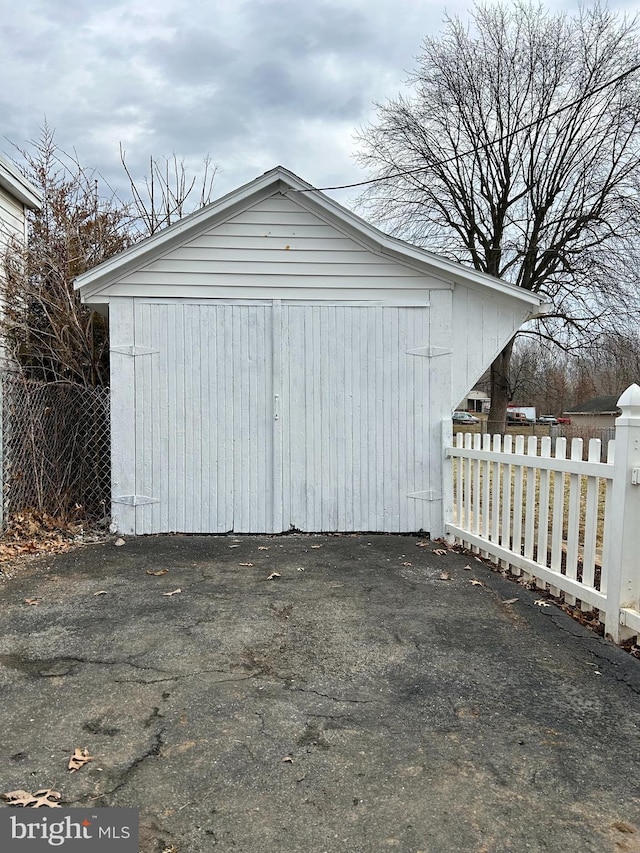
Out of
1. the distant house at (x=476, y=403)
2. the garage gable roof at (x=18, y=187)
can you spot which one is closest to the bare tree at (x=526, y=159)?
the garage gable roof at (x=18, y=187)

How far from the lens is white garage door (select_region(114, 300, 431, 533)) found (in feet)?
19.5

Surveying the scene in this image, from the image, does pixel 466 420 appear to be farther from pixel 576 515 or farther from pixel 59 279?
pixel 576 515

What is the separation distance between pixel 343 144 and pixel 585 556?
56.1 ft

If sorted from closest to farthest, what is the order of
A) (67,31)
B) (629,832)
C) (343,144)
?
1. (629,832)
2. (67,31)
3. (343,144)

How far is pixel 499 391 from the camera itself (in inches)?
755

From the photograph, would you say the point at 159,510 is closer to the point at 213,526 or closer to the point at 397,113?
the point at 213,526

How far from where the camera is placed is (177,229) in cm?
569

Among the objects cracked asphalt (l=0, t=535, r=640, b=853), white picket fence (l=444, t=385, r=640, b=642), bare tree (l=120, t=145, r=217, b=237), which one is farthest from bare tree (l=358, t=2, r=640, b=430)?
cracked asphalt (l=0, t=535, r=640, b=853)

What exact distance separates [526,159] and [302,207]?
15.4 metres

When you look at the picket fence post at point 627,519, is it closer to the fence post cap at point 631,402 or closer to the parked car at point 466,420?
the fence post cap at point 631,402

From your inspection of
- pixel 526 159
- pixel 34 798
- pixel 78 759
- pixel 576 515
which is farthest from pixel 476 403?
pixel 34 798

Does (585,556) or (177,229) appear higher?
(177,229)

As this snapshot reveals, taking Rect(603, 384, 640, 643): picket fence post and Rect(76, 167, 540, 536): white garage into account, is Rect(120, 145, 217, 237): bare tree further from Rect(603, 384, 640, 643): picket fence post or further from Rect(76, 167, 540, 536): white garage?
Rect(603, 384, 640, 643): picket fence post

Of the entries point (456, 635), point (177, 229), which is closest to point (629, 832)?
point (456, 635)
